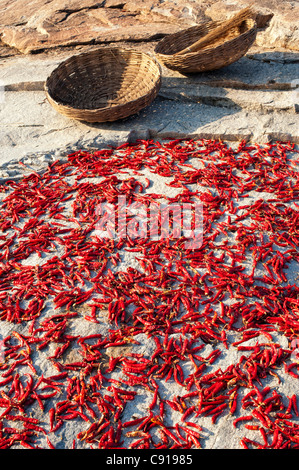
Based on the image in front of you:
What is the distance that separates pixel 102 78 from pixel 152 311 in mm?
4898

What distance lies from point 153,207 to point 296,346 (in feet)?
7.31

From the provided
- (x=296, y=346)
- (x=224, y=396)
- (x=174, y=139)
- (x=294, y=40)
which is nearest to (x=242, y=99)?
(x=174, y=139)

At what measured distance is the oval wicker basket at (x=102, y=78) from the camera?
267 inches

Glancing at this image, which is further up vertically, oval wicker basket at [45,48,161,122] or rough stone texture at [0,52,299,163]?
Result: oval wicker basket at [45,48,161,122]

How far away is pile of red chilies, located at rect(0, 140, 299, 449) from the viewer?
298cm

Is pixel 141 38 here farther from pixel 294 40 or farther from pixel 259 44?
pixel 294 40

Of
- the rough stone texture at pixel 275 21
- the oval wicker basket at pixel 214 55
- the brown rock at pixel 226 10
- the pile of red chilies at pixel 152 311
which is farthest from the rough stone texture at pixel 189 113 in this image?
the brown rock at pixel 226 10

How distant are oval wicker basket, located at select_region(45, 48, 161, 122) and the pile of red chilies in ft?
6.23

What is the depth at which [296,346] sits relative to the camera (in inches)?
131

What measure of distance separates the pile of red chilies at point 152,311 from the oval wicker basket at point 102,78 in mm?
1898

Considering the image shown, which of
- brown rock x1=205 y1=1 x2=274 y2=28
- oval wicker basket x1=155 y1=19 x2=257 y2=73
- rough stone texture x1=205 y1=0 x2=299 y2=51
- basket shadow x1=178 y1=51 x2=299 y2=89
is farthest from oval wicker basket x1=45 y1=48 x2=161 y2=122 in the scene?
brown rock x1=205 y1=1 x2=274 y2=28

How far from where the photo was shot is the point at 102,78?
23.9 ft

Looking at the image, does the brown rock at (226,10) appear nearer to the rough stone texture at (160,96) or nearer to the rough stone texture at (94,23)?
the rough stone texture at (160,96)

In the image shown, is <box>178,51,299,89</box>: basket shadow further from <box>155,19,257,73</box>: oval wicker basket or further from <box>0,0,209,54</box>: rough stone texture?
<box>0,0,209,54</box>: rough stone texture
